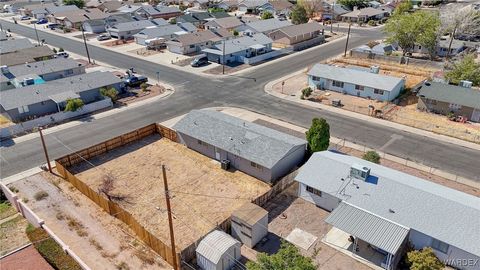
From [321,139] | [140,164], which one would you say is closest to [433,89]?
[321,139]

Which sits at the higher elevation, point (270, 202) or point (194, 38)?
point (194, 38)

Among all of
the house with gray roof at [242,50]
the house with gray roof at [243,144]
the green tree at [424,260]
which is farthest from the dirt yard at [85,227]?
the house with gray roof at [242,50]

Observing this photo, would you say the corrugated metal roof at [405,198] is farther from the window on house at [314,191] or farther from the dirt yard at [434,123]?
the dirt yard at [434,123]

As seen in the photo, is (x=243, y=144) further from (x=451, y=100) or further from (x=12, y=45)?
(x=12, y=45)

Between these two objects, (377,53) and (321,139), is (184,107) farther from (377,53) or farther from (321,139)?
(377,53)

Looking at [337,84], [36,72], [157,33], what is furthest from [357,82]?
[36,72]

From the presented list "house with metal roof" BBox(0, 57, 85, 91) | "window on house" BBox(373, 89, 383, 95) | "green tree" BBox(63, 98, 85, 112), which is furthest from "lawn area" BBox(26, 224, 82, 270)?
"window on house" BBox(373, 89, 383, 95)
